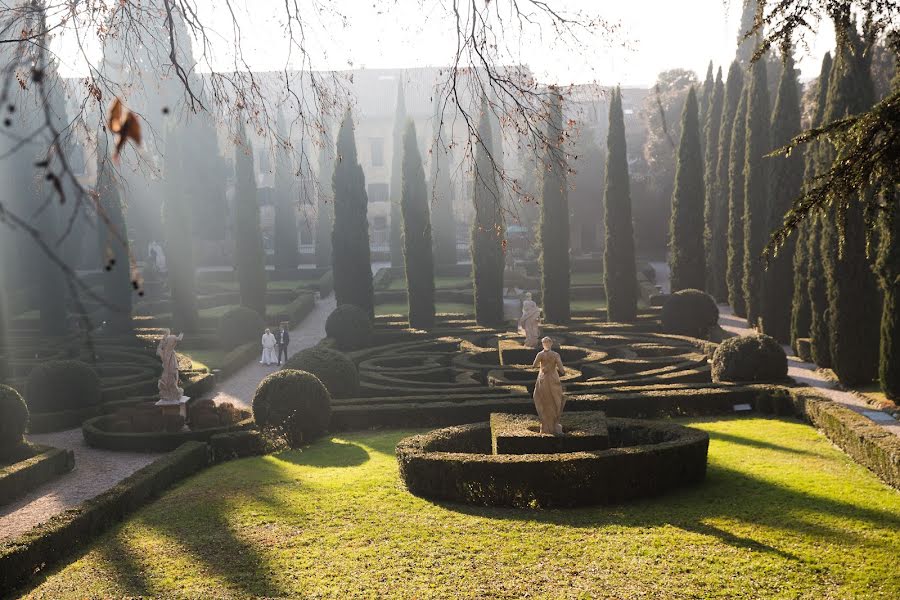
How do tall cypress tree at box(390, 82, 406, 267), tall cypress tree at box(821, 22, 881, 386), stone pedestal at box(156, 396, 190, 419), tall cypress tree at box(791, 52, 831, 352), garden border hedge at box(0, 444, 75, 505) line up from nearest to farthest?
garden border hedge at box(0, 444, 75, 505)
stone pedestal at box(156, 396, 190, 419)
tall cypress tree at box(821, 22, 881, 386)
tall cypress tree at box(791, 52, 831, 352)
tall cypress tree at box(390, 82, 406, 267)

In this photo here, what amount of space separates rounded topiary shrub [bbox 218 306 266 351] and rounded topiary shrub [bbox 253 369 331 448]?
1501 cm

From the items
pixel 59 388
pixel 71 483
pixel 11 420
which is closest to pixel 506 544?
pixel 71 483

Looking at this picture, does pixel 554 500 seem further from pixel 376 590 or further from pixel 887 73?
pixel 887 73

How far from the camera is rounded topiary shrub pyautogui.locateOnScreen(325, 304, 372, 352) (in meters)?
29.2

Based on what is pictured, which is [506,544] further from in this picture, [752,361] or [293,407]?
[752,361]

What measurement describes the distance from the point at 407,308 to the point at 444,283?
939 cm

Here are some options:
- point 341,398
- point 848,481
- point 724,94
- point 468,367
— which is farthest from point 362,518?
point 724,94

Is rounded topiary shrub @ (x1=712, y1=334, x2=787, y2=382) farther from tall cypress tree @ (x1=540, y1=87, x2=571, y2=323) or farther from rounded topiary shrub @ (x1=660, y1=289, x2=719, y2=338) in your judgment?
tall cypress tree @ (x1=540, y1=87, x2=571, y2=323)

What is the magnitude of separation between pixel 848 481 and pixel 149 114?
5890cm

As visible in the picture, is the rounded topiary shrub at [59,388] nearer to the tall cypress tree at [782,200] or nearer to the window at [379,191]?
the tall cypress tree at [782,200]

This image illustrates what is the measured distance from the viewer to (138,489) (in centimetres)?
1339

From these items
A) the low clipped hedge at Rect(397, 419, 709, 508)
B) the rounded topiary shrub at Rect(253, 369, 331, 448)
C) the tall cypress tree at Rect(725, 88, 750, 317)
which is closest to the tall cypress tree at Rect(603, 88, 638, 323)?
the tall cypress tree at Rect(725, 88, 750, 317)

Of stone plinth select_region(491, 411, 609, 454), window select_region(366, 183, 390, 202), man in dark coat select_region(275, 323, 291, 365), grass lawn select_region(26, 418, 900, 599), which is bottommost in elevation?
grass lawn select_region(26, 418, 900, 599)

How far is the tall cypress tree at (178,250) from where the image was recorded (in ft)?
116
